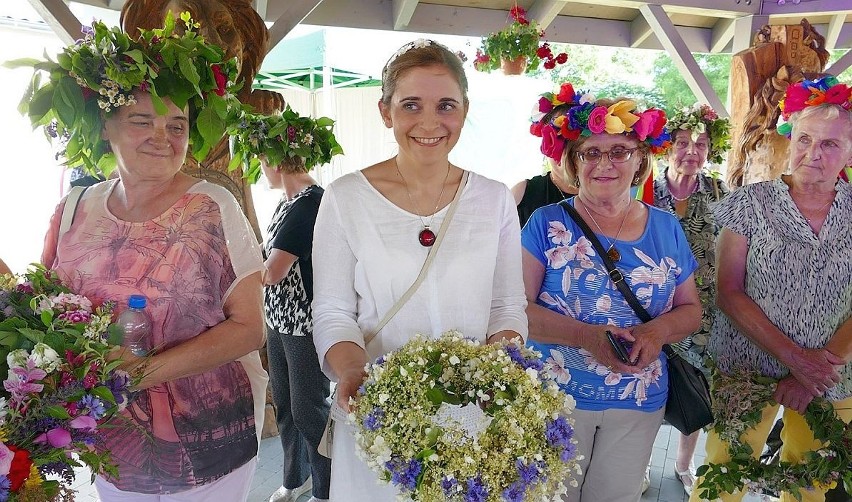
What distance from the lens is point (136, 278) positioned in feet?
5.24

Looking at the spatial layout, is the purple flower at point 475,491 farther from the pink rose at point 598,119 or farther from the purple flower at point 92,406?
the pink rose at point 598,119

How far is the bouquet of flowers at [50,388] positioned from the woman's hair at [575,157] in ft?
5.31

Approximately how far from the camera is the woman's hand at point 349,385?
1518mm

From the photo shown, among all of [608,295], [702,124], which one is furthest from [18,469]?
[702,124]

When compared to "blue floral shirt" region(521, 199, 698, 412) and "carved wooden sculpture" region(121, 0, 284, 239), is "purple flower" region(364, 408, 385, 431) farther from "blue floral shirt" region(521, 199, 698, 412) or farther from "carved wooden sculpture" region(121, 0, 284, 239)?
"carved wooden sculpture" region(121, 0, 284, 239)

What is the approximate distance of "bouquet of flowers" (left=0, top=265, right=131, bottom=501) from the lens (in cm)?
120

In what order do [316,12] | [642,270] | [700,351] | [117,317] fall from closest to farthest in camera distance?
[117,317] < [642,270] < [700,351] < [316,12]

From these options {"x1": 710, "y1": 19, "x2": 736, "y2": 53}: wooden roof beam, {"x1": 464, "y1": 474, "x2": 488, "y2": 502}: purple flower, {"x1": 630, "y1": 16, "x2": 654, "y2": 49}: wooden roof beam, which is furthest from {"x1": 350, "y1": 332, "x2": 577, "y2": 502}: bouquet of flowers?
{"x1": 710, "y1": 19, "x2": 736, "y2": 53}: wooden roof beam

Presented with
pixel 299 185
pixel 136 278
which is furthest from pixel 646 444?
pixel 299 185

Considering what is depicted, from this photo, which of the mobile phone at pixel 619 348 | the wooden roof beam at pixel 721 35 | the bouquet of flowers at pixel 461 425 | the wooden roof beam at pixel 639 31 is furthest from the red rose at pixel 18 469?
the wooden roof beam at pixel 721 35

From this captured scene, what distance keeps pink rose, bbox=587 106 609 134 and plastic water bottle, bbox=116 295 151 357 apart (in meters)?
1.52

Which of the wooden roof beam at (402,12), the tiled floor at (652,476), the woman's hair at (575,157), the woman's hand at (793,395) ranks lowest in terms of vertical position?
the tiled floor at (652,476)

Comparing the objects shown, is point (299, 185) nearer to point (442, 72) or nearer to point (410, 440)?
point (442, 72)

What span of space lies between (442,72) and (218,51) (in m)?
0.63
